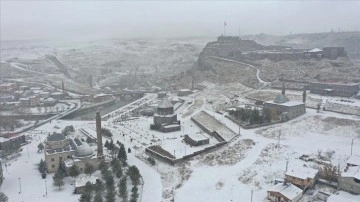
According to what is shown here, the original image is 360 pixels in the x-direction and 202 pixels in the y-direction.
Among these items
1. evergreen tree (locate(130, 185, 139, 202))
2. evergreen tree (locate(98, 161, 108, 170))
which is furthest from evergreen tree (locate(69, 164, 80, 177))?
evergreen tree (locate(130, 185, 139, 202))

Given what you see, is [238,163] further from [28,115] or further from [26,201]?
[28,115]

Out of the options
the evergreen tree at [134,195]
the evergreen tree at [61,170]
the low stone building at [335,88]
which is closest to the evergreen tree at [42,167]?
the evergreen tree at [61,170]

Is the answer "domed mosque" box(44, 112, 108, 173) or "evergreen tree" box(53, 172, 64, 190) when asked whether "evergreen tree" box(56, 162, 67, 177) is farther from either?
"evergreen tree" box(53, 172, 64, 190)

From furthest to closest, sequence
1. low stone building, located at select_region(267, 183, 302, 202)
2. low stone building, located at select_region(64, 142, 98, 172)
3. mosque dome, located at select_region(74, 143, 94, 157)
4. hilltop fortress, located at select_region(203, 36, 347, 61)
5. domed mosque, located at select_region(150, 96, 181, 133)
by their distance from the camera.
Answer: hilltop fortress, located at select_region(203, 36, 347, 61), domed mosque, located at select_region(150, 96, 181, 133), mosque dome, located at select_region(74, 143, 94, 157), low stone building, located at select_region(64, 142, 98, 172), low stone building, located at select_region(267, 183, 302, 202)

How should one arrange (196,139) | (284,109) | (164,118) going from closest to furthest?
(196,139), (284,109), (164,118)

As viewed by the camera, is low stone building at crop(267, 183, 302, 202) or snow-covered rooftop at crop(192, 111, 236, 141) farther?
snow-covered rooftop at crop(192, 111, 236, 141)

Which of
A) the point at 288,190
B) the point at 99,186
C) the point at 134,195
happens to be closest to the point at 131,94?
the point at 99,186

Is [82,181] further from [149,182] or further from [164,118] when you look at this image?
[164,118]
